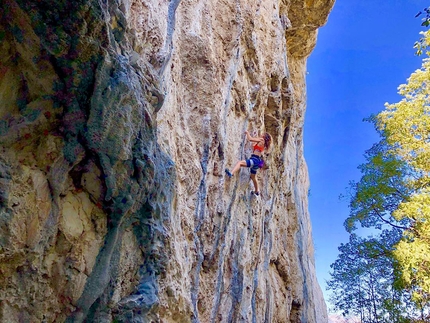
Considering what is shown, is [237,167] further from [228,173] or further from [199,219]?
[199,219]

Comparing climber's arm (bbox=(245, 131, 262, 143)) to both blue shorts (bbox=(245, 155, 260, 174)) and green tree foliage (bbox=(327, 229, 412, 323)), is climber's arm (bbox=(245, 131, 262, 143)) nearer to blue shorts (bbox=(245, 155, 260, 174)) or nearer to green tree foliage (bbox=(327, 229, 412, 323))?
blue shorts (bbox=(245, 155, 260, 174))

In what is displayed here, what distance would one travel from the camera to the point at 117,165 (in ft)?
11.5

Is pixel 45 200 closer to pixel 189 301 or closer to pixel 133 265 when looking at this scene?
pixel 133 265

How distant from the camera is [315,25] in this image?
1427 centimetres

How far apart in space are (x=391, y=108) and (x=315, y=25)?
4.66 meters

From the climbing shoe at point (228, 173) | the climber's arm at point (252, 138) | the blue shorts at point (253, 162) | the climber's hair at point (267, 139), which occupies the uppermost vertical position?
the climber's hair at point (267, 139)

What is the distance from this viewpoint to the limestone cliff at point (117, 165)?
282cm

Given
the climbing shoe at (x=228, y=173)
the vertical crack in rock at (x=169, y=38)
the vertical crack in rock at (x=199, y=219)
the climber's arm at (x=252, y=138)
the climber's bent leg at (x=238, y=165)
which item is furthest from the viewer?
the climber's arm at (x=252, y=138)

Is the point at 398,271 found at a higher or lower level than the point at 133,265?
higher

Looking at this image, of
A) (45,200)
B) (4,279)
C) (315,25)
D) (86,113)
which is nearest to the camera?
(4,279)

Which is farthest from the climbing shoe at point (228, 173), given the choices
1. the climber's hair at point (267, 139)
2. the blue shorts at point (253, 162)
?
the climber's hair at point (267, 139)

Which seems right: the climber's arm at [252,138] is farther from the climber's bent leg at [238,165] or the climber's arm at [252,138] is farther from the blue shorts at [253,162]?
the climber's bent leg at [238,165]

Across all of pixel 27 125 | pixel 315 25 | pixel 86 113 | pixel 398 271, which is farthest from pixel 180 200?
pixel 315 25

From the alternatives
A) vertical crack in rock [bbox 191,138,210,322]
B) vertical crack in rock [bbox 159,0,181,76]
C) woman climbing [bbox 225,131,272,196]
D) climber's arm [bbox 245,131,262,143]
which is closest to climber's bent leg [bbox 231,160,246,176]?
woman climbing [bbox 225,131,272,196]
